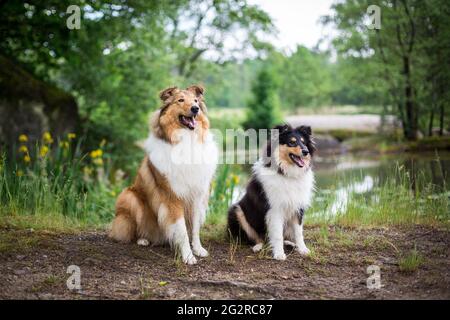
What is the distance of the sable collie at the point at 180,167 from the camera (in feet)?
14.3

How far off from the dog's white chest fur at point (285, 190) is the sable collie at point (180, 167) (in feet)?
1.87

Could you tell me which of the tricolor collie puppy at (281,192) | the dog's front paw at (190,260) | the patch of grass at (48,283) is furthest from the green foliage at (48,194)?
Answer: the tricolor collie puppy at (281,192)

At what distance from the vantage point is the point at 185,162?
4.37 metres

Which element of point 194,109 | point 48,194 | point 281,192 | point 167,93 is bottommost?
point 48,194

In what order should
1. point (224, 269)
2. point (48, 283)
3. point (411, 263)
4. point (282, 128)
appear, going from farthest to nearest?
point (282, 128), point (224, 269), point (411, 263), point (48, 283)

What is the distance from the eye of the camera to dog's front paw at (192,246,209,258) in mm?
4473

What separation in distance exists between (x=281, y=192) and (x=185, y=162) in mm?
998

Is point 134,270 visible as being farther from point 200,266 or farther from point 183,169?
point 183,169

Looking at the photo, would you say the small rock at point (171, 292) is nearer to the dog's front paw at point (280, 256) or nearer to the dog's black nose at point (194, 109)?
the dog's front paw at point (280, 256)

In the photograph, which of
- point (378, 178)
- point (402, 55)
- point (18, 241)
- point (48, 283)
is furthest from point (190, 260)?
point (402, 55)

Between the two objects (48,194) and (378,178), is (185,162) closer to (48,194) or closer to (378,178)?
(48,194)
